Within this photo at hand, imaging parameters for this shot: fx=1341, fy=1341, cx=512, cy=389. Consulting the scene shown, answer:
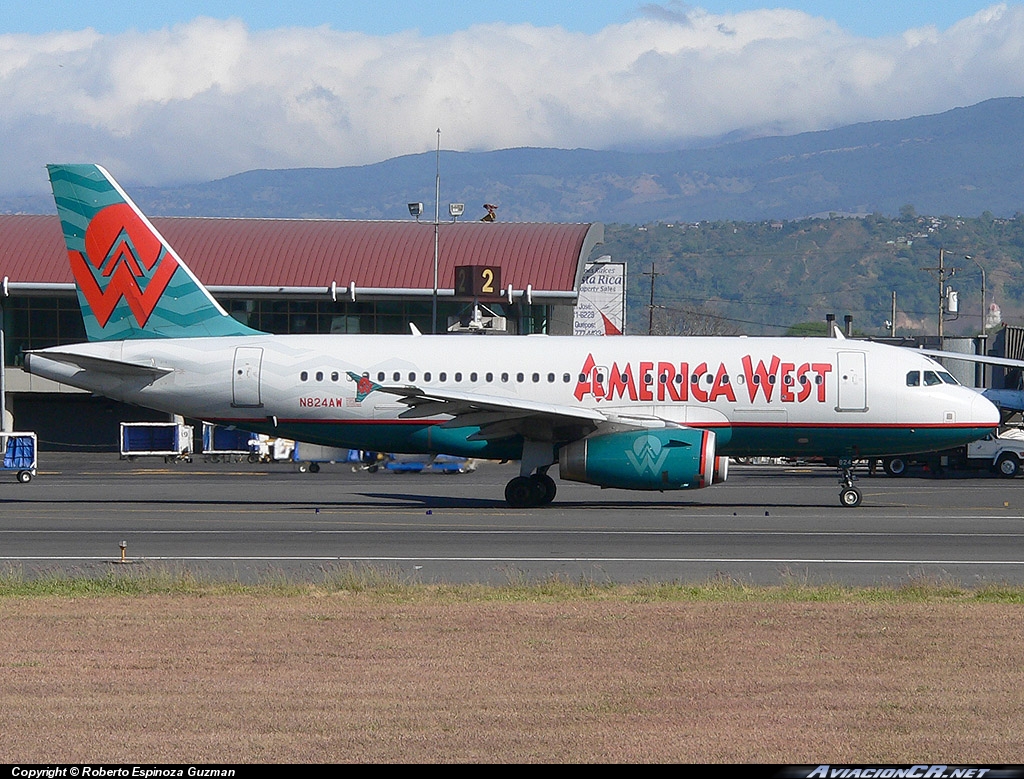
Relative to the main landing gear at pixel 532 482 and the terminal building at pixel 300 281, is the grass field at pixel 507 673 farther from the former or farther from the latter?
the terminal building at pixel 300 281

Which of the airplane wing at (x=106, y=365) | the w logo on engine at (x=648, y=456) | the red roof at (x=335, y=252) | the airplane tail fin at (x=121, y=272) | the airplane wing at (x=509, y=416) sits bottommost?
the w logo on engine at (x=648, y=456)

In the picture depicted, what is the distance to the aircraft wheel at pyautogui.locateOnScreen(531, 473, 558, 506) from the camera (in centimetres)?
2942

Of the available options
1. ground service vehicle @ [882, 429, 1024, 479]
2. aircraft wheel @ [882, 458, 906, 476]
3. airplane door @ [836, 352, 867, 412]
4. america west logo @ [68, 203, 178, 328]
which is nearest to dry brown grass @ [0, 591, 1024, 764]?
airplane door @ [836, 352, 867, 412]

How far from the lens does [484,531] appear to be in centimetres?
2394

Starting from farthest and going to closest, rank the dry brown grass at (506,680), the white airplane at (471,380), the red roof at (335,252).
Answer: the red roof at (335,252), the white airplane at (471,380), the dry brown grass at (506,680)

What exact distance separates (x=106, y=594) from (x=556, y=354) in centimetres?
1600

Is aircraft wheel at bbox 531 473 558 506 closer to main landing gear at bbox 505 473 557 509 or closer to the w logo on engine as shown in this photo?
main landing gear at bbox 505 473 557 509

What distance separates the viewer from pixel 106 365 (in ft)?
97.1

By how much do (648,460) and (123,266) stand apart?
42.2 ft

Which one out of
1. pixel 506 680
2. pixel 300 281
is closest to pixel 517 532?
pixel 506 680

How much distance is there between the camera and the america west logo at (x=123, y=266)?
3058cm

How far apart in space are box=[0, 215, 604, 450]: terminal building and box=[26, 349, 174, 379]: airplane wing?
29.6 m

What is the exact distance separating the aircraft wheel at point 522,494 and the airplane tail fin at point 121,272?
7.52 meters

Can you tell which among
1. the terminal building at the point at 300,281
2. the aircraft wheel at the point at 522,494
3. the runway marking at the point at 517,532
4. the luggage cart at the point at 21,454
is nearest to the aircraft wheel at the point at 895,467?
the terminal building at the point at 300,281
